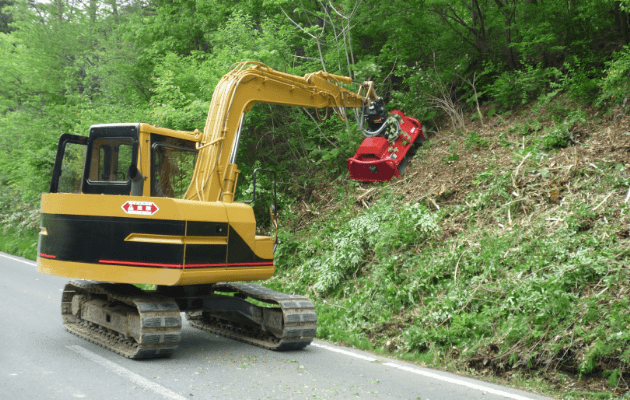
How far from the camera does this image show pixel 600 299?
5766 mm

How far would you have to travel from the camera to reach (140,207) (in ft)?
19.2

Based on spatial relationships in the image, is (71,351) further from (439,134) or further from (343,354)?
(439,134)

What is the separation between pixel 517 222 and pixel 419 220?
1.67 metres

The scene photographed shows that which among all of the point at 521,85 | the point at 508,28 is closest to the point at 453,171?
the point at 521,85

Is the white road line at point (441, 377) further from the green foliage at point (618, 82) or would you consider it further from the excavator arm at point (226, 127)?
the green foliage at point (618, 82)

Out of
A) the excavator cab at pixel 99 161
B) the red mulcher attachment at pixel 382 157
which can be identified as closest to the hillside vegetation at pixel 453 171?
the red mulcher attachment at pixel 382 157

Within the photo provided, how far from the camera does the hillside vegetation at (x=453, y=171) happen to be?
6.05m

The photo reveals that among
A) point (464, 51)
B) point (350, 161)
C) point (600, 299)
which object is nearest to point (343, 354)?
point (600, 299)

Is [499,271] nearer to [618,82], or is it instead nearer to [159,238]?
[159,238]

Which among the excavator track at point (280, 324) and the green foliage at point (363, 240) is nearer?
the excavator track at point (280, 324)

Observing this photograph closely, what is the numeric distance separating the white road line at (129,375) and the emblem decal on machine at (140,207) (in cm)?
169

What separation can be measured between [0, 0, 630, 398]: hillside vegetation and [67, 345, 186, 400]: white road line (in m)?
2.96

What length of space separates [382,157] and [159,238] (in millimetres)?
6549

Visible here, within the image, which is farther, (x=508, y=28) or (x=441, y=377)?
(x=508, y=28)
